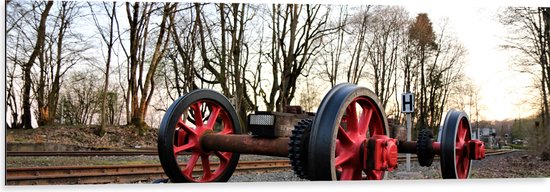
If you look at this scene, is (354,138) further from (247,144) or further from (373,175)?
(247,144)

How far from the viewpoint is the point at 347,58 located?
6980mm

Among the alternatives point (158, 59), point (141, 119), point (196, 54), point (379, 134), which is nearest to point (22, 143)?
point (141, 119)

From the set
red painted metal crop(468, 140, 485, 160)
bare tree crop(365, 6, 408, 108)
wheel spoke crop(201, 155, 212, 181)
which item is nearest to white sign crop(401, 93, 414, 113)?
bare tree crop(365, 6, 408, 108)

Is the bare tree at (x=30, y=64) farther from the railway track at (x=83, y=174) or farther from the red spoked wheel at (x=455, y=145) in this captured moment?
the red spoked wheel at (x=455, y=145)

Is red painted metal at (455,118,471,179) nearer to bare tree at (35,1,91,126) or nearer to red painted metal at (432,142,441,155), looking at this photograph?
red painted metal at (432,142,441,155)

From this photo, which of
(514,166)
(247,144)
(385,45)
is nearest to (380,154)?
(247,144)

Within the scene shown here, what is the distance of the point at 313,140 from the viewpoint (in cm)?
322

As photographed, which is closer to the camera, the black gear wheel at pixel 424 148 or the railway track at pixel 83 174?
the black gear wheel at pixel 424 148

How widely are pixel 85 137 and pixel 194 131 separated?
3.01m

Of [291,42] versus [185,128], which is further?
[291,42]

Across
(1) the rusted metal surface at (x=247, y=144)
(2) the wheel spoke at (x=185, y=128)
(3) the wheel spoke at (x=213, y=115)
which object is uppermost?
(3) the wheel spoke at (x=213, y=115)

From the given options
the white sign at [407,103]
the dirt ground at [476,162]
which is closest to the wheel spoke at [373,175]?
the dirt ground at [476,162]

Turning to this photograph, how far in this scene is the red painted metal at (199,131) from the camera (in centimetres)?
460

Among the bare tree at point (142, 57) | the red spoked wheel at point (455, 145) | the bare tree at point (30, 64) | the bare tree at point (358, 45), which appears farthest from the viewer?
the bare tree at point (358, 45)
